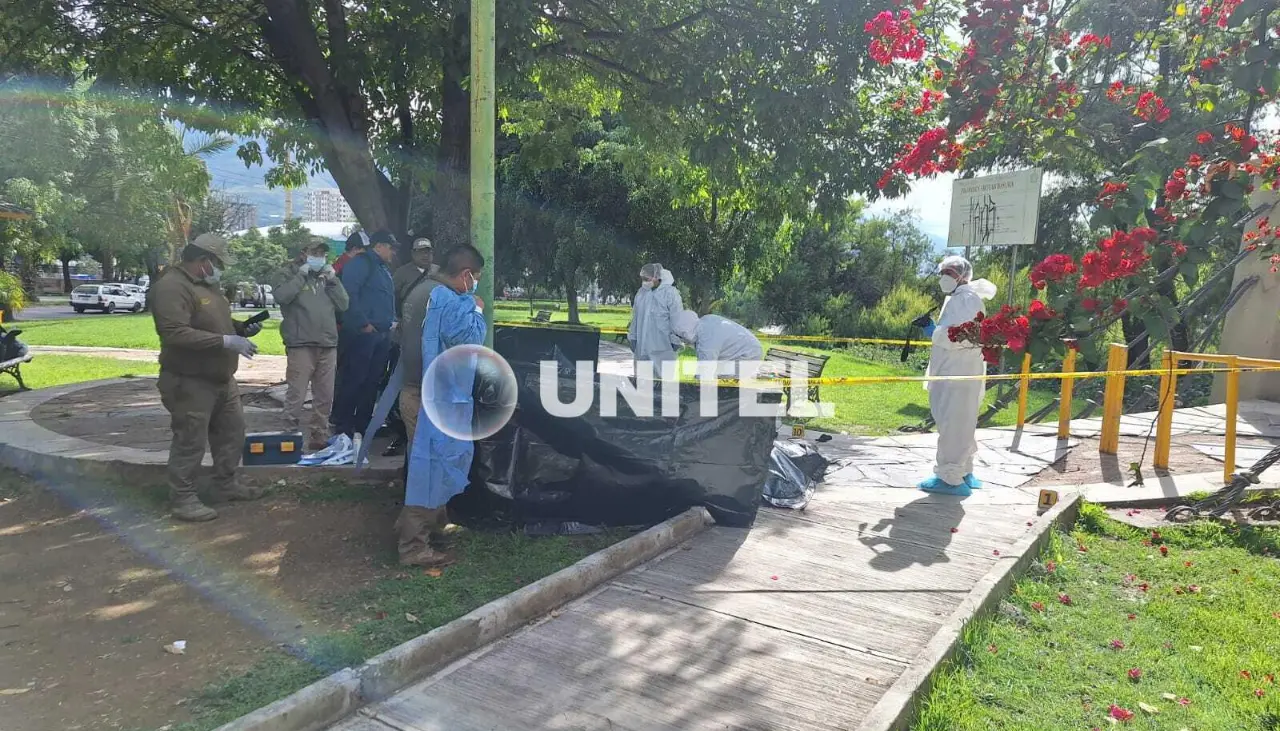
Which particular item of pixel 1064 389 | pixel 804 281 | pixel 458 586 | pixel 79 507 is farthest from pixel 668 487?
pixel 804 281

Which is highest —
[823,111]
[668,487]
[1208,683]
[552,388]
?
[823,111]

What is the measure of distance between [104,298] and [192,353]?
3367 centimetres

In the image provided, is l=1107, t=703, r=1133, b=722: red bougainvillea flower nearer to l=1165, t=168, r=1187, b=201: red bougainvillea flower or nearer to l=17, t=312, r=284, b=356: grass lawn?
l=1165, t=168, r=1187, b=201: red bougainvillea flower

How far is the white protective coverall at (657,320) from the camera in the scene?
9.24 metres

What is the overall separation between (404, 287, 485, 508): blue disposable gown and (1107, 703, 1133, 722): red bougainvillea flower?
126 inches

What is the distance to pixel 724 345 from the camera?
7059 mm

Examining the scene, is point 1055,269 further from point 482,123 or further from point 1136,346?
point 1136,346

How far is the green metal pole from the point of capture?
14.5 ft

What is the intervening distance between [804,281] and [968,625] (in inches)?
1016

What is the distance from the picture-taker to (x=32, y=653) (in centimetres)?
340

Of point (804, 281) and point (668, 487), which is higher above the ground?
point (804, 281)

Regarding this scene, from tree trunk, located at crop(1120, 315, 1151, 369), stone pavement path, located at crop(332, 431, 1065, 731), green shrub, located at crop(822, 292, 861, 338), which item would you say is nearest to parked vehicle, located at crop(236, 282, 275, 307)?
green shrub, located at crop(822, 292, 861, 338)

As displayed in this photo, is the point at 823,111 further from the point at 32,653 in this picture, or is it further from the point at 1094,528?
the point at 32,653

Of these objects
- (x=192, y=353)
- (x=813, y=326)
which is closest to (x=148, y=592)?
(x=192, y=353)
